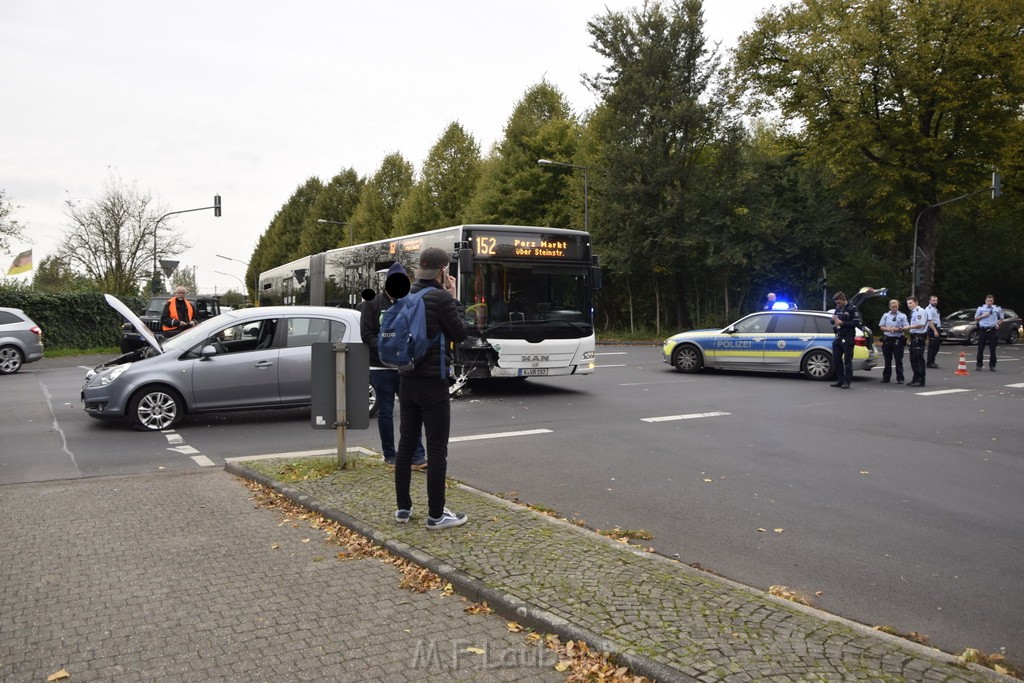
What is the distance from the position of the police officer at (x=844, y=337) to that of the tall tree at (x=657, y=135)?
1934cm

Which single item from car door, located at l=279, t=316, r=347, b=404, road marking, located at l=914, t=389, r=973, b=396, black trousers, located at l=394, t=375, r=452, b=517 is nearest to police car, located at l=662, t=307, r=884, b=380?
road marking, located at l=914, t=389, r=973, b=396

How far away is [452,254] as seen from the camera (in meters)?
13.7

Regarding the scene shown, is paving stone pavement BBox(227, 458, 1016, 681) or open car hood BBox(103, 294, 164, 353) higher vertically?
open car hood BBox(103, 294, 164, 353)

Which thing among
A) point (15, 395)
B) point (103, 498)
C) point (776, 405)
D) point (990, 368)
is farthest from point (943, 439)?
point (15, 395)

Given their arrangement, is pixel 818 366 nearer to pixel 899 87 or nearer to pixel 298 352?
pixel 298 352

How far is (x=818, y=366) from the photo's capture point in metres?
17.3

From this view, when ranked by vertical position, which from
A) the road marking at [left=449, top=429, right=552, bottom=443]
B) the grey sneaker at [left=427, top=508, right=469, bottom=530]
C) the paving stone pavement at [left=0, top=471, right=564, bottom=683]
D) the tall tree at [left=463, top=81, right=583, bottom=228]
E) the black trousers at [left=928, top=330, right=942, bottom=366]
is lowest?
the paving stone pavement at [left=0, top=471, right=564, bottom=683]

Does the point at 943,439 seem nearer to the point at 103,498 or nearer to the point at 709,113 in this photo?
the point at 103,498

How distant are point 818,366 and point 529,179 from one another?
1138 inches

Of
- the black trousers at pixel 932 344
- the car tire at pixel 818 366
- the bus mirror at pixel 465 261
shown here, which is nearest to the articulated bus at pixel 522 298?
the bus mirror at pixel 465 261

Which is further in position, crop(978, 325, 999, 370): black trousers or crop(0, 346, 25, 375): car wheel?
crop(978, 325, 999, 370): black trousers

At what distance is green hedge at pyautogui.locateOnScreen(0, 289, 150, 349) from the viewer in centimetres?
2702

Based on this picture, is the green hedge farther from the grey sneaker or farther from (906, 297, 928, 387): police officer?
the grey sneaker

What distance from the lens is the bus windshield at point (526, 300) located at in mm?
13602
